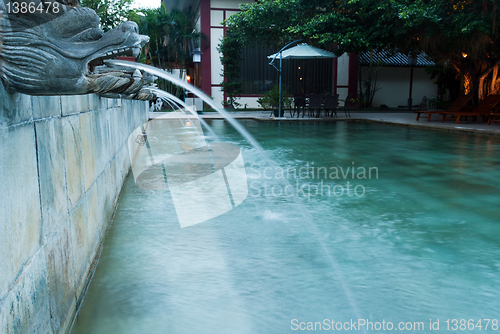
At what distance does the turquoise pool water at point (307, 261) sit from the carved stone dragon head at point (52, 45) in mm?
1381

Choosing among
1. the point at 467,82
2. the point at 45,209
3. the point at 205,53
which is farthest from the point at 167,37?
the point at 45,209

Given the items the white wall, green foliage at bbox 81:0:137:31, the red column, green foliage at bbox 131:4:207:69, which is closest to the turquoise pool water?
the red column

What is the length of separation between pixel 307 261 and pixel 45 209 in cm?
194

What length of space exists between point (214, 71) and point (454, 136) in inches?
567

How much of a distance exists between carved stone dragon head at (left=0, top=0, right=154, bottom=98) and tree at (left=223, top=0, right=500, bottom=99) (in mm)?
13896

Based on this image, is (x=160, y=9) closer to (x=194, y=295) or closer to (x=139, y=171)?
(x=139, y=171)

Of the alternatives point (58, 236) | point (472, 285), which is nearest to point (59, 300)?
point (58, 236)

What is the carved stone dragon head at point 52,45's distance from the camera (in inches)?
63.3

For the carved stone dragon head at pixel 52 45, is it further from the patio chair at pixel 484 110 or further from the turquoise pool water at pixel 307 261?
the patio chair at pixel 484 110

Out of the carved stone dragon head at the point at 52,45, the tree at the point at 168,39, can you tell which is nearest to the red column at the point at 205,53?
the tree at the point at 168,39

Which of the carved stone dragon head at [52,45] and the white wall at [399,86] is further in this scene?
the white wall at [399,86]

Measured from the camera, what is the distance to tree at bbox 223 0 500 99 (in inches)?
555

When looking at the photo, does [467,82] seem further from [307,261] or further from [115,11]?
[115,11]

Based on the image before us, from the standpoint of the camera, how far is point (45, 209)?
204cm
